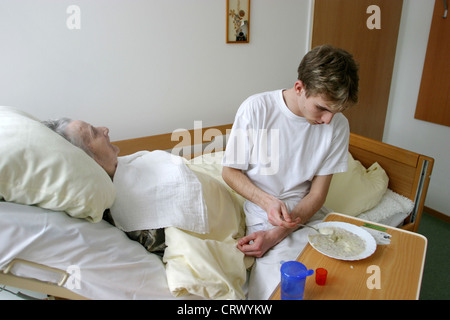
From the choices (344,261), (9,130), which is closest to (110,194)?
(9,130)

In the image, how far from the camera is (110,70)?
185cm

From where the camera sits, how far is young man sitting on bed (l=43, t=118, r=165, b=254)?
1116 mm

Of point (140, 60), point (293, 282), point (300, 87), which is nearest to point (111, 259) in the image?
point (293, 282)

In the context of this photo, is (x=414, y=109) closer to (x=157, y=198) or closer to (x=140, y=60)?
(x=140, y=60)

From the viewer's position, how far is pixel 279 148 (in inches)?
53.6

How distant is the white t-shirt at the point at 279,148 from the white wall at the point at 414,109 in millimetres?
1810

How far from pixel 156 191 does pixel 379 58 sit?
254 cm

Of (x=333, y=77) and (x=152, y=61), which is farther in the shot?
(x=152, y=61)

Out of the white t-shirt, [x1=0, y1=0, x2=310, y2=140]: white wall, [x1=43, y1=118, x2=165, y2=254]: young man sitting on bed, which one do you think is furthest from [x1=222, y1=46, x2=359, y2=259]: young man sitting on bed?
[x1=0, y1=0, x2=310, y2=140]: white wall

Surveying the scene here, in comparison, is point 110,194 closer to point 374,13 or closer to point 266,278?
point 266,278

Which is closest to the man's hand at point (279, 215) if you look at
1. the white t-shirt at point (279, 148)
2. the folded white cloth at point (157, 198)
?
the white t-shirt at point (279, 148)

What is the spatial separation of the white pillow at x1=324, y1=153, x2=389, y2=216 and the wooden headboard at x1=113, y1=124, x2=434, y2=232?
0.22 feet

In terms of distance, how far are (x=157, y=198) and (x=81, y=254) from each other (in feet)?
1.05

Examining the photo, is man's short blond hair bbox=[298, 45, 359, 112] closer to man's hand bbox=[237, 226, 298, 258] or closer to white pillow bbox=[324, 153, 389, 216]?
man's hand bbox=[237, 226, 298, 258]
